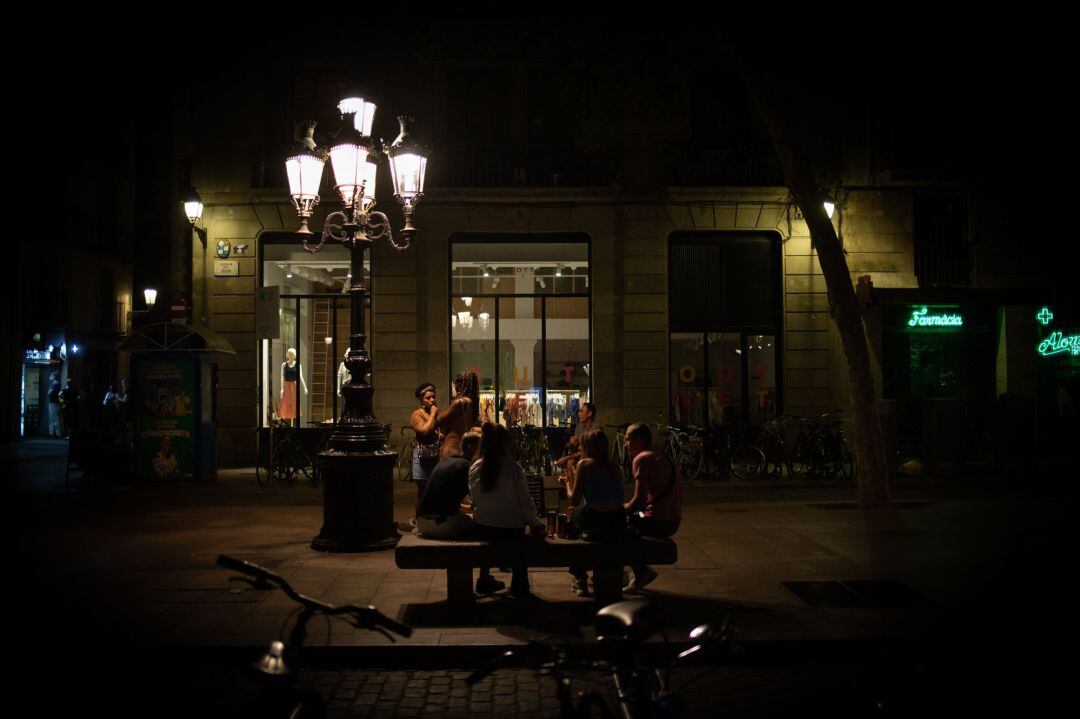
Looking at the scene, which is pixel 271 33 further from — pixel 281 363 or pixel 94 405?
pixel 94 405

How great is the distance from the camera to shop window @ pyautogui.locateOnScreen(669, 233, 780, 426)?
66.1ft

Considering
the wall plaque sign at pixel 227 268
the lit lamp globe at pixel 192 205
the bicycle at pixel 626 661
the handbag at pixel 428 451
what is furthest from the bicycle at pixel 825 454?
the bicycle at pixel 626 661

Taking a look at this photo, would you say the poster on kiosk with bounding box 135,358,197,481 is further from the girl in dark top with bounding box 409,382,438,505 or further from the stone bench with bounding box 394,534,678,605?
the stone bench with bounding box 394,534,678,605

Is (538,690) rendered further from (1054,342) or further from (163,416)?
(1054,342)

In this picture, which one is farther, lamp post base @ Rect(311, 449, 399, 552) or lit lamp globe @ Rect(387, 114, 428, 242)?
lit lamp globe @ Rect(387, 114, 428, 242)

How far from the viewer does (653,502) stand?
7898 millimetres

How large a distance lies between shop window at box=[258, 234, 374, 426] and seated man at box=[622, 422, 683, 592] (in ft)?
43.0

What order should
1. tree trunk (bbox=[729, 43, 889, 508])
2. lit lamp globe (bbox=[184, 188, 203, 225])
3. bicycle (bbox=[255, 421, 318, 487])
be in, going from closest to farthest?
tree trunk (bbox=[729, 43, 889, 508]) < bicycle (bbox=[255, 421, 318, 487]) < lit lamp globe (bbox=[184, 188, 203, 225])

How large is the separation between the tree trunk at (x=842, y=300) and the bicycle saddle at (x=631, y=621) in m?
10.6

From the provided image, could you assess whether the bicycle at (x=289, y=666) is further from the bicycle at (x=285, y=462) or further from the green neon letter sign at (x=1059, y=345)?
the green neon letter sign at (x=1059, y=345)

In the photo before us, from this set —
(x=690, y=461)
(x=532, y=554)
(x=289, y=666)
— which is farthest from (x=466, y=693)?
(x=690, y=461)

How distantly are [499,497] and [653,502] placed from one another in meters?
1.51

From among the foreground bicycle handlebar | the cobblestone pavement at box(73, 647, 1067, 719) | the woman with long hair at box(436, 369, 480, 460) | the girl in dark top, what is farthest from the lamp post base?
the foreground bicycle handlebar

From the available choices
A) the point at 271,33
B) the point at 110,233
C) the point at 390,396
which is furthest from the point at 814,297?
the point at 110,233
